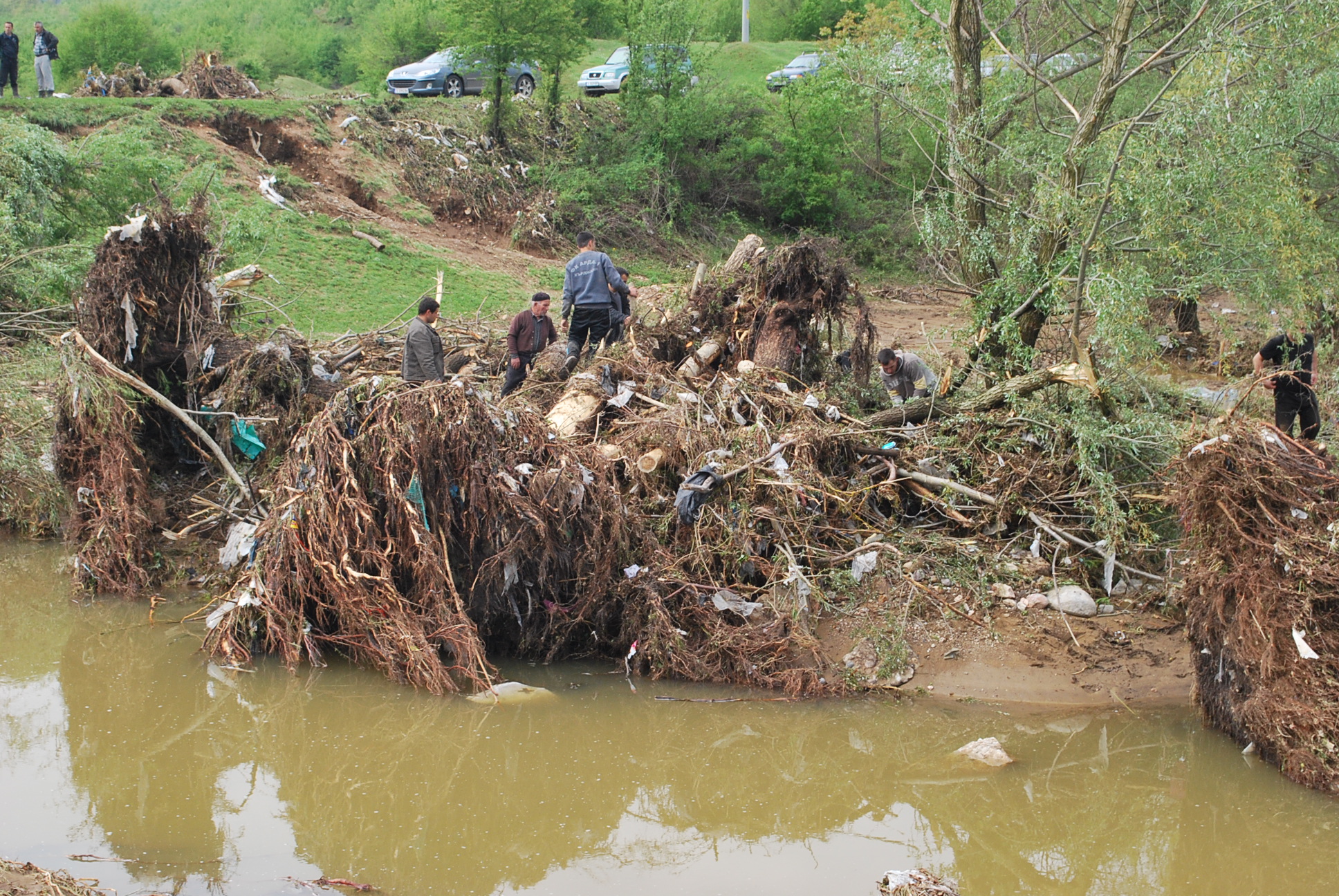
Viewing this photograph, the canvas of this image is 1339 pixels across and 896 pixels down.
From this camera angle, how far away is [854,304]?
9.32 metres

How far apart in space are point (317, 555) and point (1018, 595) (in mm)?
4750

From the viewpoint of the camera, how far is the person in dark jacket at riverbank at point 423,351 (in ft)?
26.9

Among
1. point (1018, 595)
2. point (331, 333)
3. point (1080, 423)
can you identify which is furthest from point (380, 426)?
point (331, 333)

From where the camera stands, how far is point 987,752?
5871mm

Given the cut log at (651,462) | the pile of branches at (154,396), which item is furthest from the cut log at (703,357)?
the pile of branches at (154,396)

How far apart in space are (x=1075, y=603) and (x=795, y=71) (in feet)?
70.2

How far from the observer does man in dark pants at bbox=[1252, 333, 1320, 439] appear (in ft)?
23.4

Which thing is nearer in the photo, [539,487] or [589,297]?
[539,487]

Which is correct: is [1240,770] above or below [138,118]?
below

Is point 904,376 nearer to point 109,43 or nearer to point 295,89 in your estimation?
point 295,89

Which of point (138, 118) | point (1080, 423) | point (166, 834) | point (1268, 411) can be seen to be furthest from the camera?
point (138, 118)

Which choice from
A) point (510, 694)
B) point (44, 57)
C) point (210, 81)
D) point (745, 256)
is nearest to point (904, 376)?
point (745, 256)

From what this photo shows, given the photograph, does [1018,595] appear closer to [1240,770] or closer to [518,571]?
[1240,770]

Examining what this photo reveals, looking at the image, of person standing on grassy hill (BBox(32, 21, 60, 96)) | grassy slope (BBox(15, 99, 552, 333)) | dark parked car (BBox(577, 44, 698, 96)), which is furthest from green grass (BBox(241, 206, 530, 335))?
dark parked car (BBox(577, 44, 698, 96))
